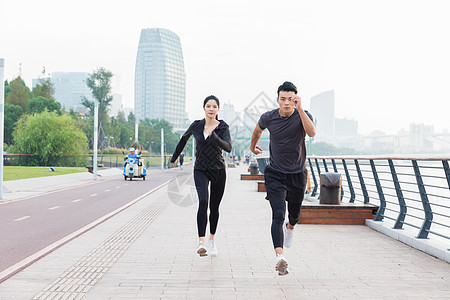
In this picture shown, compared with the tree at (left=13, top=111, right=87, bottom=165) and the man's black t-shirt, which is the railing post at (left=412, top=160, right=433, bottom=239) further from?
the tree at (left=13, top=111, right=87, bottom=165)

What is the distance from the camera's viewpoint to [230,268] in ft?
17.3

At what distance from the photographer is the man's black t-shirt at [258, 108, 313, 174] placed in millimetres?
4961

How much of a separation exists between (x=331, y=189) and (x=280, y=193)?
4098 millimetres

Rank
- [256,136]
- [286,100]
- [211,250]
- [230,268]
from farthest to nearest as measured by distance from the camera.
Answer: [211,250], [256,136], [230,268], [286,100]

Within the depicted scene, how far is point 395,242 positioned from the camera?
22.9 ft

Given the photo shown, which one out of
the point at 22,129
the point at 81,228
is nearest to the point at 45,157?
the point at 22,129

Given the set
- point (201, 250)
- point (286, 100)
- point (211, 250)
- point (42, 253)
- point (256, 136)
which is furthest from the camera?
point (42, 253)

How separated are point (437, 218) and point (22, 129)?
4048 cm

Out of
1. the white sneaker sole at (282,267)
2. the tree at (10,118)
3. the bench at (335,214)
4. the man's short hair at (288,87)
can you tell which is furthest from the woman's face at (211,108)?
the tree at (10,118)

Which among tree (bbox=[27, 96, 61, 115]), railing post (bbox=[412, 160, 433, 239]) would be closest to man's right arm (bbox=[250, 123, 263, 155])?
railing post (bbox=[412, 160, 433, 239])

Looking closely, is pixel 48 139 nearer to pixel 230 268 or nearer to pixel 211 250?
pixel 211 250

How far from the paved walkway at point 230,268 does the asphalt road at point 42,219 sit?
529 millimetres

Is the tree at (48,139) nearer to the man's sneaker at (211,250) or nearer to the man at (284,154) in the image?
the man's sneaker at (211,250)

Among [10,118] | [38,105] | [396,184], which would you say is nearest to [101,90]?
[38,105]
